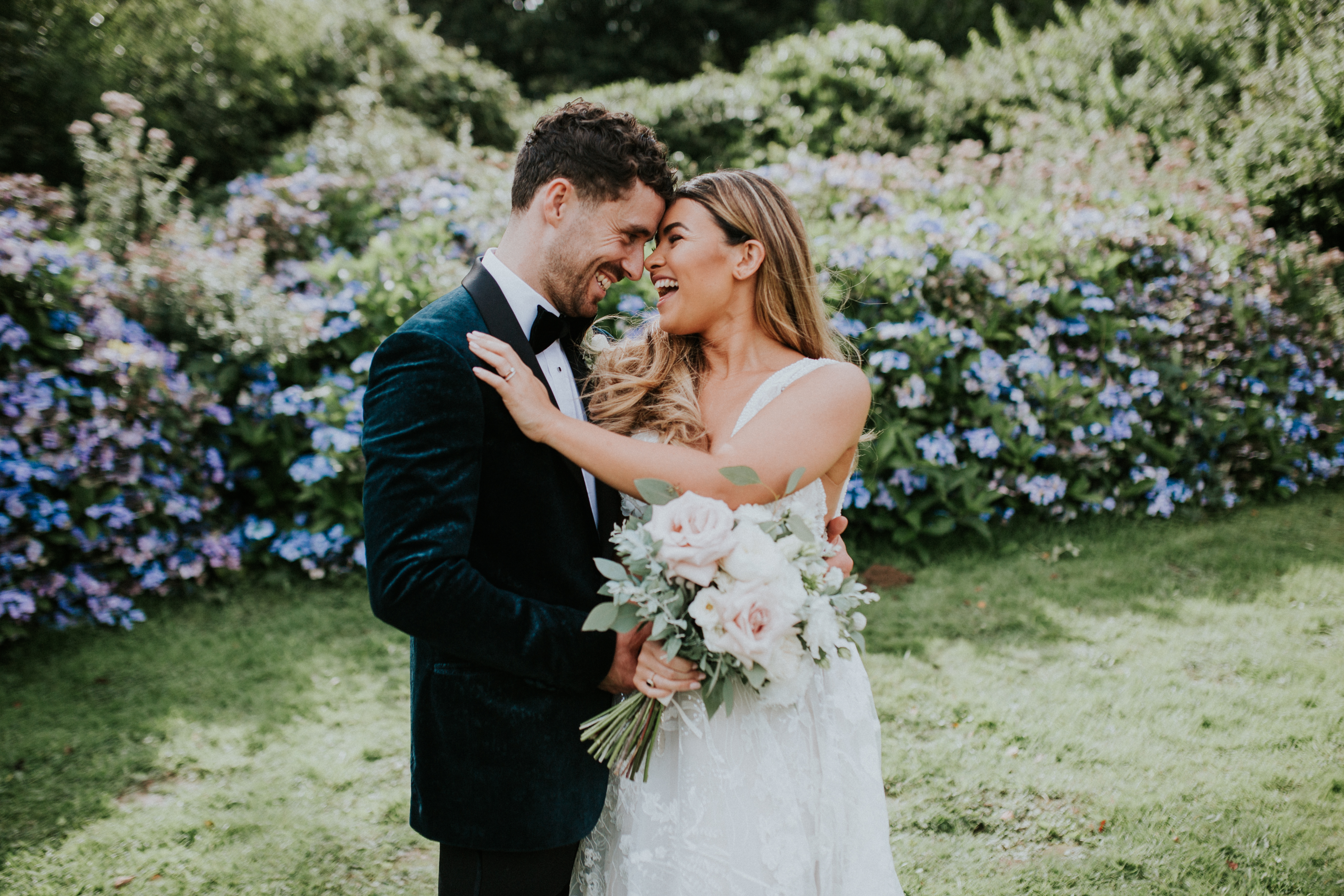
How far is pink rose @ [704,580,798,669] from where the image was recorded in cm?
160

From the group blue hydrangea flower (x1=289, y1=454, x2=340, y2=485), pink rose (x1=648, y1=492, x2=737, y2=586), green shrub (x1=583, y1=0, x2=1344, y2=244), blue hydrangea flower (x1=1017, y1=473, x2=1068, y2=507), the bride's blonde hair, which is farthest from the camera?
green shrub (x1=583, y1=0, x2=1344, y2=244)

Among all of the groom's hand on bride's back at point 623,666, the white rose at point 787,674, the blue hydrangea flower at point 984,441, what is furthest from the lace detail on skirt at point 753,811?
the blue hydrangea flower at point 984,441

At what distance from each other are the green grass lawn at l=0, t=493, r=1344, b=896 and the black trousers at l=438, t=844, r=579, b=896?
137 cm

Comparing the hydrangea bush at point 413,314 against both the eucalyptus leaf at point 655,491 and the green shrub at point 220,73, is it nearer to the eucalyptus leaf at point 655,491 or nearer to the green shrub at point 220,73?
the eucalyptus leaf at point 655,491

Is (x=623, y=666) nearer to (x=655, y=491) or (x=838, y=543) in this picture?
(x=655, y=491)

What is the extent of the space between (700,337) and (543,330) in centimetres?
71

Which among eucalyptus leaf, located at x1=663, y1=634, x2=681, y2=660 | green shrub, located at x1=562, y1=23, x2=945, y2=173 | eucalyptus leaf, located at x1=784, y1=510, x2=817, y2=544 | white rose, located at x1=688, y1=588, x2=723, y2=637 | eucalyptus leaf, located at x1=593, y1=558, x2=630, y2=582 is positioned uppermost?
green shrub, located at x1=562, y1=23, x2=945, y2=173

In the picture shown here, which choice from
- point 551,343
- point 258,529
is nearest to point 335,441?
point 258,529

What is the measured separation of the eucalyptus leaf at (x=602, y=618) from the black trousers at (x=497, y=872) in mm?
604

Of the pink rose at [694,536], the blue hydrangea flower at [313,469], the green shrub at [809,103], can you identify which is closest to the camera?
the pink rose at [694,536]

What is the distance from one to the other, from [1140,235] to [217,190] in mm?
8682

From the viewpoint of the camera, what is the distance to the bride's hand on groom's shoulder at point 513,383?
170 centimetres

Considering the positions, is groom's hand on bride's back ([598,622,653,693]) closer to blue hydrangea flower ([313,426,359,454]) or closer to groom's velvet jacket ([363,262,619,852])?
groom's velvet jacket ([363,262,619,852])

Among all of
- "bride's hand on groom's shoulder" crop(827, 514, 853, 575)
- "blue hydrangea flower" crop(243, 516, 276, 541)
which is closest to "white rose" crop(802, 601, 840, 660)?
"bride's hand on groom's shoulder" crop(827, 514, 853, 575)
